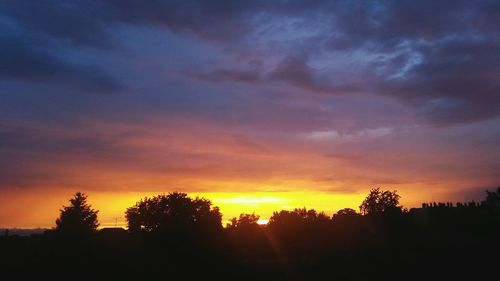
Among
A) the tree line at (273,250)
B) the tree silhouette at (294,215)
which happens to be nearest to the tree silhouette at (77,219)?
the tree line at (273,250)

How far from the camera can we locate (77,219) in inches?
2630

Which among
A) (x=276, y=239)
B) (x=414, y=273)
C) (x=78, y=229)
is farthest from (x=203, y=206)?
(x=414, y=273)

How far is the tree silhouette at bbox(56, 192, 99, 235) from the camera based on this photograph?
6512cm

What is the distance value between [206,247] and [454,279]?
2396 centimetres

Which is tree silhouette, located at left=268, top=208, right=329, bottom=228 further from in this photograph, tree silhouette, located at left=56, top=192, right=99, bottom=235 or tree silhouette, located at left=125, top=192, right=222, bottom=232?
tree silhouette, located at left=56, top=192, right=99, bottom=235

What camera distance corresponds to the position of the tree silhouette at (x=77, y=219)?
6512cm

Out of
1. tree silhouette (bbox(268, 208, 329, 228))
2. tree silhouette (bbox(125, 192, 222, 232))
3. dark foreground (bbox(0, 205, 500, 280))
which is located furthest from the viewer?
tree silhouette (bbox(268, 208, 329, 228))

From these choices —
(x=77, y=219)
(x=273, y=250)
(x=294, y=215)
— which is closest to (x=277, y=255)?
(x=273, y=250)

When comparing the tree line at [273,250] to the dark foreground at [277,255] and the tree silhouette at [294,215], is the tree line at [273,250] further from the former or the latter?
the tree silhouette at [294,215]

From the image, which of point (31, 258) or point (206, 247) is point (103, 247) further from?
point (206, 247)

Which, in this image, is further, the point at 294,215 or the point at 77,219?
the point at 294,215

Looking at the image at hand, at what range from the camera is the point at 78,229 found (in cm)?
6525

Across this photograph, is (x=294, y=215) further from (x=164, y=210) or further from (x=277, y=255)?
(x=277, y=255)

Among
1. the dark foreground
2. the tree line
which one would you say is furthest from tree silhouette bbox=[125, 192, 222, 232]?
the dark foreground
